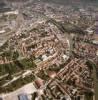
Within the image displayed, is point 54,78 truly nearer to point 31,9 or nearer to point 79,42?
point 79,42

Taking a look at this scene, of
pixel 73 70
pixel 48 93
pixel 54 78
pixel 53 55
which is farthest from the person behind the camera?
pixel 53 55

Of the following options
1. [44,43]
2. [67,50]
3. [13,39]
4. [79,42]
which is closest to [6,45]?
[13,39]

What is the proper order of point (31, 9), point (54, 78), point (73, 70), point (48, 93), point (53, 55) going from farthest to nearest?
point (31, 9), point (53, 55), point (73, 70), point (54, 78), point (48, 93)

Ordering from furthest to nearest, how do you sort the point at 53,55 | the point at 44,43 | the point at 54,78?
the point at 44,43 < the point at 53,55 < the point at 54,78

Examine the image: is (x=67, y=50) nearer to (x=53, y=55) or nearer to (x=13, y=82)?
(x=53, y=55)

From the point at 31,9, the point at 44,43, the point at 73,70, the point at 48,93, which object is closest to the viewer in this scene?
the point at 48,93

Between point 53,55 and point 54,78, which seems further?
point 53,55

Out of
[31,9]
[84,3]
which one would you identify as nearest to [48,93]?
[31,9]

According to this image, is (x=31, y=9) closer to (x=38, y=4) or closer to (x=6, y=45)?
(x=38, y=4)

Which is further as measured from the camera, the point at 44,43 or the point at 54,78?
the point at 44,43
